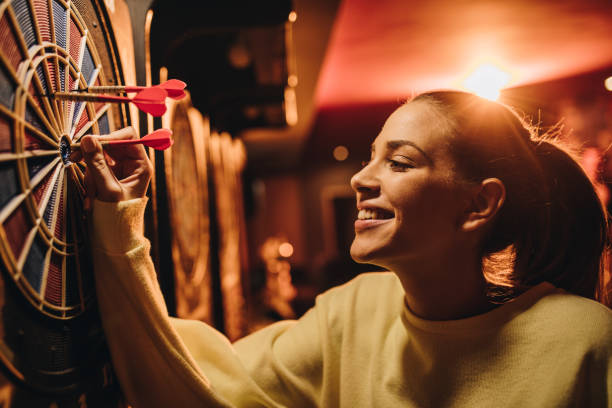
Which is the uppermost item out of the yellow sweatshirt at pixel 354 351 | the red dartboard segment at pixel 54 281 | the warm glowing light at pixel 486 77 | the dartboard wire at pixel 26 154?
the warm glowing light at pixel 486 77

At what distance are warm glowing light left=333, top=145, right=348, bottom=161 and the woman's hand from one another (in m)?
7.23

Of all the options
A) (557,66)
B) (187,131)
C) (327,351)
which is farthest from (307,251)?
(327,351)

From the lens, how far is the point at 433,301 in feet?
3.67

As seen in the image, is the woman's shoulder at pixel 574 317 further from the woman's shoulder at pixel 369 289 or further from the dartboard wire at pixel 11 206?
the dartboard wire at pixel 11 206

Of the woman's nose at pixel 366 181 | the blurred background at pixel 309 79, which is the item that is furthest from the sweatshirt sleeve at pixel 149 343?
the woman's nose at pixel 366 181

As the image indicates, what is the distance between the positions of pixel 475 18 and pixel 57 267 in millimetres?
3239

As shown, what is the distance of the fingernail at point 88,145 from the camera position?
28.9 inches

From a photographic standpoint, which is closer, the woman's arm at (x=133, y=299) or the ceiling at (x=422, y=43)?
the woman's arm at (x=133, y=299)

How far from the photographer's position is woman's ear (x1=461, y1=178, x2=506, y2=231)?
1.07 m

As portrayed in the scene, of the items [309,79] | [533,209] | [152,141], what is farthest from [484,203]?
[309,79]

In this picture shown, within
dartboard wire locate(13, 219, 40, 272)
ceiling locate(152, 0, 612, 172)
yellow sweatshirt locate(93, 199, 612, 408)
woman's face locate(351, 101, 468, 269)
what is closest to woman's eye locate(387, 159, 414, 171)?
woman's face locate(351, 101, 468, 269)

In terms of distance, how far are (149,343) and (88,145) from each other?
389 mm

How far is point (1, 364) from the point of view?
53 cm

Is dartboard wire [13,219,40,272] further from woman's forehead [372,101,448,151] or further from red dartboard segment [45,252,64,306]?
woman's forehead [372,101,448,151]
